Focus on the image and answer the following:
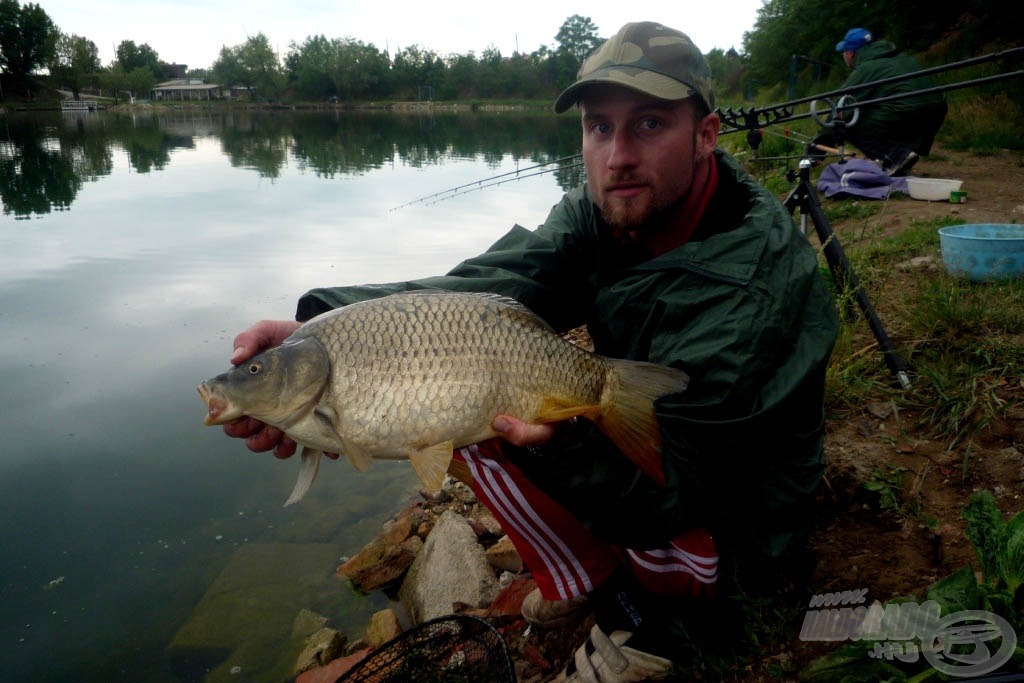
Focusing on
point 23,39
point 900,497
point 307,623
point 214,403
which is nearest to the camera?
point 214,403

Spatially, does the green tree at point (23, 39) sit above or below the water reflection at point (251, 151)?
above

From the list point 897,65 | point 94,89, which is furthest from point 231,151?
point 94,89

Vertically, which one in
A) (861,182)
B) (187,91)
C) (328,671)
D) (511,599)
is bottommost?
(328,671)

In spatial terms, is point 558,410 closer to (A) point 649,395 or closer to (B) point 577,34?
(A) point 649,395

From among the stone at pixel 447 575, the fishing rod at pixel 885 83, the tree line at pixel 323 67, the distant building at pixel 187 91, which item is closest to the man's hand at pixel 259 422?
the stone at pixel 447 575

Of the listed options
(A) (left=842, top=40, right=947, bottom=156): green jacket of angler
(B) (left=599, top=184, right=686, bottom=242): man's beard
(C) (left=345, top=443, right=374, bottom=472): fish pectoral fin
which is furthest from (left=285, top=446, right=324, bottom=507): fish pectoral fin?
(A) (left=842, top=40, right=947, bottom=156): green jacket of angler

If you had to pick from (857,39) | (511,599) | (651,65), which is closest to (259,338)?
(651,65)

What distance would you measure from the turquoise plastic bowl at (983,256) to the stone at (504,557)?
2171mm

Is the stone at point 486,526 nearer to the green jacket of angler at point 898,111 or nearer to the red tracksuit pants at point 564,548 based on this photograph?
the red tracksuit pants at point 564,548

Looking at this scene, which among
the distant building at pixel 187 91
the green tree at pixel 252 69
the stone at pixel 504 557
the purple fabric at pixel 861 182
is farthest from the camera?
the distant building at pixel 187 91

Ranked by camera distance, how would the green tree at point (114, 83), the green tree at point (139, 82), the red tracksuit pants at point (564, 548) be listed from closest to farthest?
the red tracksuit pants at point (564, 548)
the green tree at point (114, 83)
the green tree at point (139, 82)

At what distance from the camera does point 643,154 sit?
169 cm

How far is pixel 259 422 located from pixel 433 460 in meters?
0.39

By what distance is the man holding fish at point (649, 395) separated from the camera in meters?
1.35
